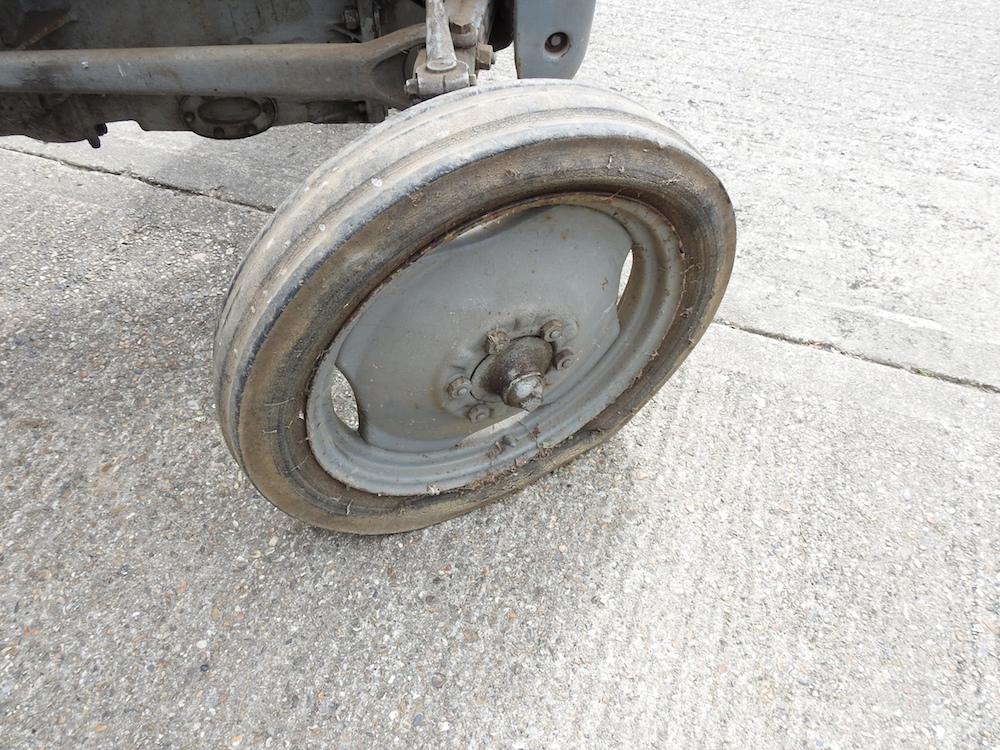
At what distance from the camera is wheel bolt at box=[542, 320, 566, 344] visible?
Answer: 1.42 metres

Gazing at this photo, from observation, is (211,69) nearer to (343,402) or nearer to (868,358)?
(343,402)

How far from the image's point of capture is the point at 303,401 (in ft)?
3.87

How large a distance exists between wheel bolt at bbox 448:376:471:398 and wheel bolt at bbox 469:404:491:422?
73 mm

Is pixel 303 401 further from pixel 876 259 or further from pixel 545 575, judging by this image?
pixel 876 259

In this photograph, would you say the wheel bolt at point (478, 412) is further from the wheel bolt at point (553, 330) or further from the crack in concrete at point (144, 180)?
the crack in concrete at point (144, 180)

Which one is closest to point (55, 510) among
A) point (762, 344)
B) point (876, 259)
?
point (762, 344)

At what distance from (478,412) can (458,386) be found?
0.39 ft

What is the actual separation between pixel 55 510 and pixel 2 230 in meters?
1.27

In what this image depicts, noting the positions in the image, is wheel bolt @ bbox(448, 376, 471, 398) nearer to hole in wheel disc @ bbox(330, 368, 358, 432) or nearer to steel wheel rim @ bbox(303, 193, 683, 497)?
steel wheel rim @ bbox(303, 193, 683, 497)

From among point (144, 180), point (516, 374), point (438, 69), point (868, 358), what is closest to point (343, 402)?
point (516, 374)

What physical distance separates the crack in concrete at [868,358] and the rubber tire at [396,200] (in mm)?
1084

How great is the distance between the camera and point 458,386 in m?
1.42

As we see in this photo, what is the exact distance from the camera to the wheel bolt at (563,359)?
4.88 feet

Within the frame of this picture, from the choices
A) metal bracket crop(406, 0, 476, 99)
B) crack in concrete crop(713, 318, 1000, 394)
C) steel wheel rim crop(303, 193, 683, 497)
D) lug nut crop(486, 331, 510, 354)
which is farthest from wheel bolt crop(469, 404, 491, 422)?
crack in concrete crop(713, 318, 1000, 394)
